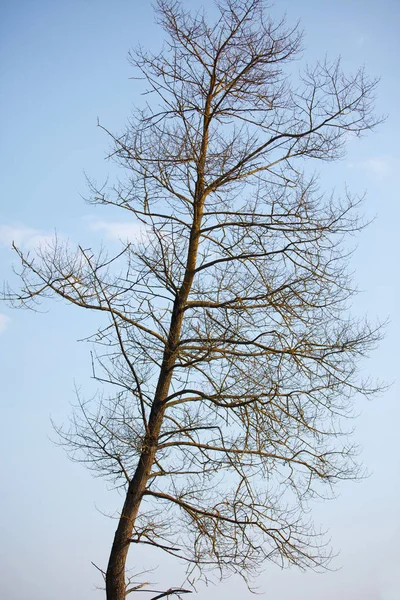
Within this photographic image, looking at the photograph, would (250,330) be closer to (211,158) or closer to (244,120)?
(211,158)

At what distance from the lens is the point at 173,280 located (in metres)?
8.39

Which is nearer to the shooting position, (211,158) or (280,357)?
(280,357)

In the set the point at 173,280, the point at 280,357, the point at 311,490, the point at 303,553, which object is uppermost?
the point at 173,280

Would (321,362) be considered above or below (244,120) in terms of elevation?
below

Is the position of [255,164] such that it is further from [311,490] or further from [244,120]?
[311,490]

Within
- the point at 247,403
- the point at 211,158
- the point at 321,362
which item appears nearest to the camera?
the point at 247,403

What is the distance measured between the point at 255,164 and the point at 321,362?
106 inches

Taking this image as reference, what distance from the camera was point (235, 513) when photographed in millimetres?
7934

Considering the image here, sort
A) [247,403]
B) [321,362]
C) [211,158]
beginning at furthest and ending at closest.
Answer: [211,158] < [321,362] < [247,403]

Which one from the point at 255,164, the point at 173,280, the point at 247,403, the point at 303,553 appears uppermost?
the point at 255,164

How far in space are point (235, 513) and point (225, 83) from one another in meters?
5.50

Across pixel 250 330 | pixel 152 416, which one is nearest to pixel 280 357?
pixel 250 330

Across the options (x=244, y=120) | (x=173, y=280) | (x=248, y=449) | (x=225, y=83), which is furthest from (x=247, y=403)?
(x=225, y=83)

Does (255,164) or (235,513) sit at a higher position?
(255,164)
